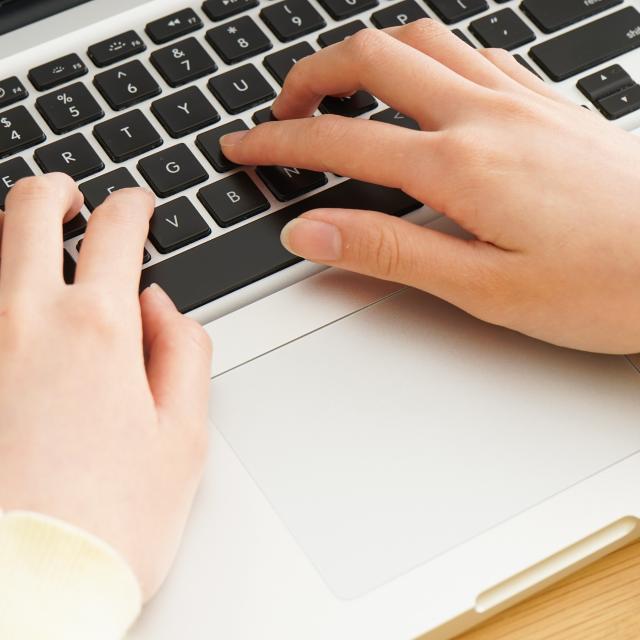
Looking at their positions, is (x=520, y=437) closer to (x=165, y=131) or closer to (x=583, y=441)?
(x=583, y=441)

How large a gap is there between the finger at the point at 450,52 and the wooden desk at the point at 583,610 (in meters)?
0.35

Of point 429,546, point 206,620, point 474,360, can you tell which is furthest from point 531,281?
point 206,620

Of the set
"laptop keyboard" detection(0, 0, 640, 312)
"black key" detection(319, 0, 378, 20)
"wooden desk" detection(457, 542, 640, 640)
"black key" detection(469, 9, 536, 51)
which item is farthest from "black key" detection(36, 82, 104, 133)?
"wooden desk" detection(457, 542, 640, 640)

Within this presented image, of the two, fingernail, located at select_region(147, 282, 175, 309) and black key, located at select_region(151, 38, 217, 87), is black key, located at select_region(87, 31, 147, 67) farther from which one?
fingernail, located at select_region(147, 282, 175, 309)

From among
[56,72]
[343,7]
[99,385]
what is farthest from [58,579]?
[343,7]

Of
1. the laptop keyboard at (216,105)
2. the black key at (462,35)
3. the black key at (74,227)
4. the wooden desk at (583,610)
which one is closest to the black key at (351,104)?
the laptop keyboard at (216,105)

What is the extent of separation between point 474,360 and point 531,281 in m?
0.07

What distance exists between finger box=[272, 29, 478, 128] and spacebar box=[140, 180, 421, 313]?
0.07 m

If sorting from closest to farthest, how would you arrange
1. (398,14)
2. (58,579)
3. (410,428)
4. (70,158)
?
1. (58,579)
2. (410,428)
3. (70,158)
4. (398,14)

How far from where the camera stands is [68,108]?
732 millimetres

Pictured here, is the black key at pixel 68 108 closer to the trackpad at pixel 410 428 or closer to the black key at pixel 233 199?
the black key at pixel 233 199

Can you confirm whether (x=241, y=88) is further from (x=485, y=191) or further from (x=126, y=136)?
(x=485, y=191)

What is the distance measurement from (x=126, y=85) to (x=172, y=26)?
2.8 inches

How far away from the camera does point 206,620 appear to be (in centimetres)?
54
